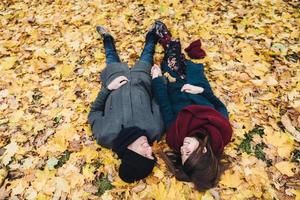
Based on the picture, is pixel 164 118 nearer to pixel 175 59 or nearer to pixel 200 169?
pixel 200 169

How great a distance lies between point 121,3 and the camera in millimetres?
6160

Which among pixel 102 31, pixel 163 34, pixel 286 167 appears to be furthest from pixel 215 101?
pixel 102 31

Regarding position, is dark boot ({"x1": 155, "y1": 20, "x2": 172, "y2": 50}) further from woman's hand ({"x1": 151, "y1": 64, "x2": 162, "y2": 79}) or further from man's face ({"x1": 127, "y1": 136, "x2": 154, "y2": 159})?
man's face ({"x1": 127, "y1": 136, "x2": 154, "y2": 159})

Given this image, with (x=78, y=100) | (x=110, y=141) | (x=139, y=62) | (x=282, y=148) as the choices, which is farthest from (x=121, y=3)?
(x=282, y=148)

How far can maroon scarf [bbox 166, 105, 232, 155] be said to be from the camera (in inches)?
130

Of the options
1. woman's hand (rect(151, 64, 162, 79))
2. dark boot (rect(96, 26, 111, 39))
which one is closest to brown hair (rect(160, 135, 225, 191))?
woman's hand (rect(151, 64, 162, 79))

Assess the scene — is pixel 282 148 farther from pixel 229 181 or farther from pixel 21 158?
pixel 21 158

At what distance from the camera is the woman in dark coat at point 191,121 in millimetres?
3090

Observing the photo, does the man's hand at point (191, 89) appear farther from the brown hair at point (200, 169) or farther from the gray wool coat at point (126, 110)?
the brown hair at point (200, 169)

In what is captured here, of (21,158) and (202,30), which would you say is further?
(202,30)

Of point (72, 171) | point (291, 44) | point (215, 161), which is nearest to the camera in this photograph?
point (215, 161)

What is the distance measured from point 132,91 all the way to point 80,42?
200cm

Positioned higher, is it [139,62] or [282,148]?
[139,62]

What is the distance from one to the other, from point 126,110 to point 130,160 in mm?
667
